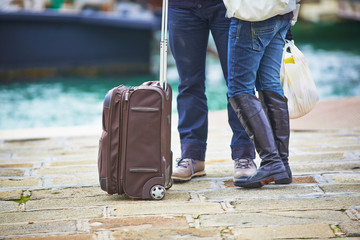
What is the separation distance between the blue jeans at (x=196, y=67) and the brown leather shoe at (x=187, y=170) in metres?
0.03

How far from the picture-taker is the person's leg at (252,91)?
2297mm

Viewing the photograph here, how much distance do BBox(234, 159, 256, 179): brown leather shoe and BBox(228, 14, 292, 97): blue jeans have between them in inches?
14.9

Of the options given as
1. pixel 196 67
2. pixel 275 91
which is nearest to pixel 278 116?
pixel 275 91

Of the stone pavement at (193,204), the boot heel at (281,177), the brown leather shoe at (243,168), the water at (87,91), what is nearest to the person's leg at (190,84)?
the stone pavement at (193,204)

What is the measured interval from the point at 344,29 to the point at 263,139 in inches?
869

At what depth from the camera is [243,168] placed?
8.40 feet

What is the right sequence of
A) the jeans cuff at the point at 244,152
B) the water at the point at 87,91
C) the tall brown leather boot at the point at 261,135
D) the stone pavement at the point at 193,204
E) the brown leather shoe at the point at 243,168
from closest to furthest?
the stone pavement at the point at 193,204, the tall brown leather boot at the point at 261,135, the brown leather shoe at the point at 243,168, the jeans cuff at the point at 244,152, the water at the point at 87,91

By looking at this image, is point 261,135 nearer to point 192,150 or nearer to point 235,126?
point 235,126

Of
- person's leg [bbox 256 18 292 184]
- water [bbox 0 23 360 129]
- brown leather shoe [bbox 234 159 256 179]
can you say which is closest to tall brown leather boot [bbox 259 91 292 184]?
person's leg [bbox 256 18 292 184]

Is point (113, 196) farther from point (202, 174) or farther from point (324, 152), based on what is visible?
point (324, 152)

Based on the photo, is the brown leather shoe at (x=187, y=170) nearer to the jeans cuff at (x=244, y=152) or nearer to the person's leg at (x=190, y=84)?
the person's leg at (x=190, y=84)

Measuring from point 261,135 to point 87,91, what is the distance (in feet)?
23.6

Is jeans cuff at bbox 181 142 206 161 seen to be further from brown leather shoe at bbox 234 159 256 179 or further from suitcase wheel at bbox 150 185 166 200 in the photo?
suitcase wheel at bbox 150 185 166 200

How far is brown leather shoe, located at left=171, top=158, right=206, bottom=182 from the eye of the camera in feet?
8.54
